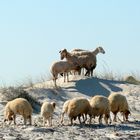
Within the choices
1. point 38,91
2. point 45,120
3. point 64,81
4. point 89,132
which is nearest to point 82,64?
point 64,81

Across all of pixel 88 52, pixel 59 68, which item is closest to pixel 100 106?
pixel 59 68

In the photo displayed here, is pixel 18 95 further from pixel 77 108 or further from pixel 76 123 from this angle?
pixel 77 108

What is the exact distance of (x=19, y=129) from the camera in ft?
55.6

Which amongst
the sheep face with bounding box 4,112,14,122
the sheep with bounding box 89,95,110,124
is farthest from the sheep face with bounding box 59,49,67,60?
the sheep face with bounding box 4,112,14,122

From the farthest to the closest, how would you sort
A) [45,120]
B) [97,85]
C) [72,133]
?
[97,85] → [45,120] → [72,133]

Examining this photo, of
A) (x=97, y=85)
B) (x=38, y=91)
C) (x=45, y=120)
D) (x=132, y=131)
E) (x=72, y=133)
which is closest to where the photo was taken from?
(x=72, y=133)

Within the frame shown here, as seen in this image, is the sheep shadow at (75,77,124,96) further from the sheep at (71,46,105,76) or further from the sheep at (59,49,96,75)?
the sheep at (71,46,105,76)

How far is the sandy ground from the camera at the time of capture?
16344mm

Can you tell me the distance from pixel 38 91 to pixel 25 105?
7.33m

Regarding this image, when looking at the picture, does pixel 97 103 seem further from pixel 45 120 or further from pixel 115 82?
pixel 115 82

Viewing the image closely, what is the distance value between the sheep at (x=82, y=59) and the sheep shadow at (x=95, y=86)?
3.85ft

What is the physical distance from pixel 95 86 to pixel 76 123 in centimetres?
838

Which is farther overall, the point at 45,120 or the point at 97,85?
the point at 97,85

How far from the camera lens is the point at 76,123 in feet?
64.1
